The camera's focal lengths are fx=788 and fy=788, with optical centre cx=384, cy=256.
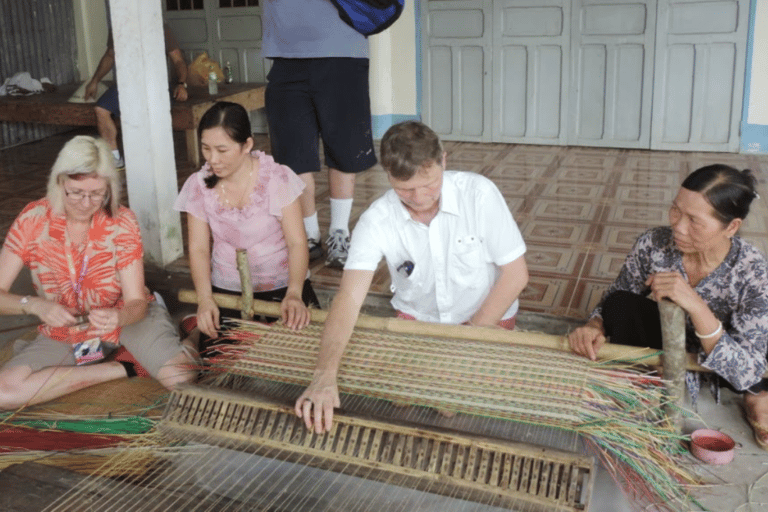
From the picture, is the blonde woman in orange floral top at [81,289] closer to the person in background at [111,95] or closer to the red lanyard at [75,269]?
the red lanyard at [75,269]

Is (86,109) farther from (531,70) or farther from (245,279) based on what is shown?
(245,279)

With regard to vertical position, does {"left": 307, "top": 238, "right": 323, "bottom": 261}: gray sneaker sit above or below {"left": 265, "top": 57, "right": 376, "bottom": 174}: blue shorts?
below

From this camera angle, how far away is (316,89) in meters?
3.55

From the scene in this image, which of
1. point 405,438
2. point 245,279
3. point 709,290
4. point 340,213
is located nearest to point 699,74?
point 340,213

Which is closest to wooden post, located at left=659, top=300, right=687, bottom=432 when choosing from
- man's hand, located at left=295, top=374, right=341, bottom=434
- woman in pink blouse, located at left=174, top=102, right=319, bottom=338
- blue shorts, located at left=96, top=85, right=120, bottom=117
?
man's hand, located at left=295, top=374, right=341, bottom=434

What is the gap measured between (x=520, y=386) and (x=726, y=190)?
83cm

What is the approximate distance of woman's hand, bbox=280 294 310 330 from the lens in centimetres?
253

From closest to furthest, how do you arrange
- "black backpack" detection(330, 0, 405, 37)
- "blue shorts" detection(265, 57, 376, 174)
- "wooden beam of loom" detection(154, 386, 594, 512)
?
"wooden beam of loom" detection(154, 386, 594, 512) → "black backpack" detection(330, 0, 405, 37) → "blue shorts" detection(265, 57, 376, 174)

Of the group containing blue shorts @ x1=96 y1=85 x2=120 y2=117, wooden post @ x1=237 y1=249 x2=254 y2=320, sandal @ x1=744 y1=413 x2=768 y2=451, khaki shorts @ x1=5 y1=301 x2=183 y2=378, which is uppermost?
blue shorts @ x1=96 y1=85 x2=120 y2=117

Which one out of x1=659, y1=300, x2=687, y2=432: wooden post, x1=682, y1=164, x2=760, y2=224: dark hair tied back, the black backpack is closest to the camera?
x1=659, y1=300, x2=687, y2=432: wooden post

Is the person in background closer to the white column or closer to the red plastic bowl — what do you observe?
the white column

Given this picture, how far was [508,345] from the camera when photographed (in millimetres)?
2270

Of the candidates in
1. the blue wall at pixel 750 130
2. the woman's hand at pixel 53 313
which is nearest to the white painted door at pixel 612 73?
the blue wall at pixel 750 130

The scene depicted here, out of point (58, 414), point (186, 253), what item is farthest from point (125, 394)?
point (186, 253)
